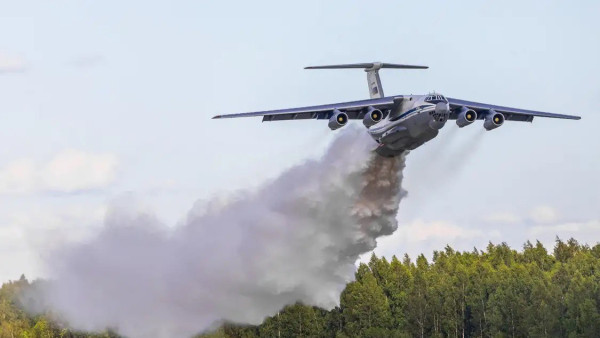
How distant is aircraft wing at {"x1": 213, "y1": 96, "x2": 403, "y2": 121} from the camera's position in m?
36.6

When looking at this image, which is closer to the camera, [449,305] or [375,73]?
[375,73]

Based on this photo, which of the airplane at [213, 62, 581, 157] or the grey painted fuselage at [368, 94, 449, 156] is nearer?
the grey painted fuselage at [368, 94, 449, 156]

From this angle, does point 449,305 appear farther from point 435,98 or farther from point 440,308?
point 435,98

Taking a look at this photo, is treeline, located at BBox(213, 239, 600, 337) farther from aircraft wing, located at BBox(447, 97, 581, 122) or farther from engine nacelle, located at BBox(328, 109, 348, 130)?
engine nacelle, located at BBox(328, 109, 348, 130)

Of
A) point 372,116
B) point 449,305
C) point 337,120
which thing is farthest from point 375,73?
point 449,305

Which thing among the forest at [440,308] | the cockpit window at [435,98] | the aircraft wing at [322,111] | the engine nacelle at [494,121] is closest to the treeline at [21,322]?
the forest at [440,308]

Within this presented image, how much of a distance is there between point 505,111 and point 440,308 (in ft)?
110

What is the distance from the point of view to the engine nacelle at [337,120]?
35100 mm

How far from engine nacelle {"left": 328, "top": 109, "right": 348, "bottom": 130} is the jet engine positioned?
8.55 ft

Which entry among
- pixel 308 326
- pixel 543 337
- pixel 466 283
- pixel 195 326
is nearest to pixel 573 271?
pixel 466 283

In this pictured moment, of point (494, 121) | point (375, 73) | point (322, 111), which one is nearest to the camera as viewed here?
point (494, 121)

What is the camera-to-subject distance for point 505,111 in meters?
39.4

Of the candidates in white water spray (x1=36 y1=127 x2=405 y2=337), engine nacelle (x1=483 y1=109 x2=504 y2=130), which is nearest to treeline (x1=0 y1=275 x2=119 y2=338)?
white water spray (x1=36 y1=127 x2=405 y2=337)

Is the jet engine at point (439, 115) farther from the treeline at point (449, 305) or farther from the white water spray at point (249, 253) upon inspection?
the treeline at point (449, 305)
